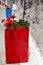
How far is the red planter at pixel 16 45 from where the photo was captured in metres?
1.38

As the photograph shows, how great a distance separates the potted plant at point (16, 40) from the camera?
1.37 metres

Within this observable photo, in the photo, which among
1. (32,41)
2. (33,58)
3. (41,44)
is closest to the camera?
(33,58)

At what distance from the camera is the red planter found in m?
1.38

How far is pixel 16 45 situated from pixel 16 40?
43 mm

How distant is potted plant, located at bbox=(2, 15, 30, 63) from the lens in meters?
1.37

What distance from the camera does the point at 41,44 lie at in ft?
5.75

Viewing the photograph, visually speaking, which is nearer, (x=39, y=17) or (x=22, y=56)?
(x=22, y=56)

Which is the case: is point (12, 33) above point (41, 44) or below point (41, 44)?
above

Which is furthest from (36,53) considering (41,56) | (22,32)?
(22,32)

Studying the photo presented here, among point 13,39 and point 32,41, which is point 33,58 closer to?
point 13,39

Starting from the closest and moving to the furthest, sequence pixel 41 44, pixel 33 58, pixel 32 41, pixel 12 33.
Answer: pixel 12 33
pixel 33 58
pixel 41 44
pixel 32 41

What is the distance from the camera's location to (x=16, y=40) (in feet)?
4.57

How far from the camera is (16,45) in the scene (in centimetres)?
141

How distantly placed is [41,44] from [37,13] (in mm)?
307
